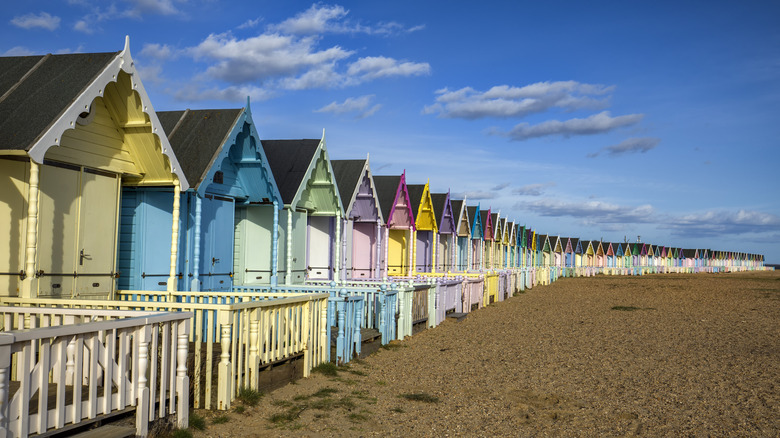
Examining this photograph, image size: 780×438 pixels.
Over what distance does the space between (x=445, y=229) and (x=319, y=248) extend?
12780 mm

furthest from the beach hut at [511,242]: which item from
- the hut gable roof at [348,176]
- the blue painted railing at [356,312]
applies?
the blue painted railing at [356,312]

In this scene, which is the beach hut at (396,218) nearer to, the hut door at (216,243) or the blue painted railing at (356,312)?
the blue painted railing at (356,312)

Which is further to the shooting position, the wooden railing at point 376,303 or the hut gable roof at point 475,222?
the hut gable roof at point 475,222

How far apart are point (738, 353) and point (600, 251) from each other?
251 ft

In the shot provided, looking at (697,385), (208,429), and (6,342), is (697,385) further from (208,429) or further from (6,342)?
(6,342)

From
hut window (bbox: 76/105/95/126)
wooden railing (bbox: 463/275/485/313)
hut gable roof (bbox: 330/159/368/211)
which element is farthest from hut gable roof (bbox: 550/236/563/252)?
hut window (bbox: 76/105/95/126)

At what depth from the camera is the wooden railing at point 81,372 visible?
15.2 ft

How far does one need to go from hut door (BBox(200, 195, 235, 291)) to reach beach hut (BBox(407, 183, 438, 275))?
12627mm

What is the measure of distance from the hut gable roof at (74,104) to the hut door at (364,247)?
12203 mm

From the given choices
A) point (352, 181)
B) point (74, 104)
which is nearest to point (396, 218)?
point (352, 181)

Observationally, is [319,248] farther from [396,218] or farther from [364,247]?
[396,218]

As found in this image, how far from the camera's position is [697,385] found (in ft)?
34.1

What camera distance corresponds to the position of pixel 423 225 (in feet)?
94.6

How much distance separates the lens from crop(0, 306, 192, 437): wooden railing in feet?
15.2
